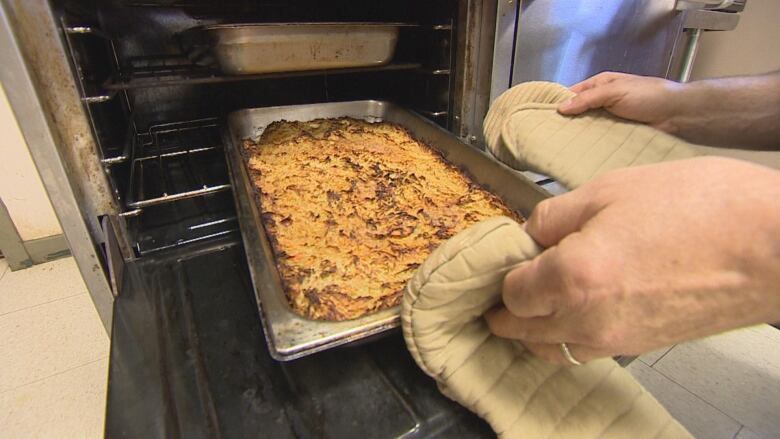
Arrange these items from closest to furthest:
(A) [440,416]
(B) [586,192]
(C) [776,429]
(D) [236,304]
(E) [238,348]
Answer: (B) [586,192], (A) [440,416], (E) [238,348], (D) [236,304], (C) [776,429]

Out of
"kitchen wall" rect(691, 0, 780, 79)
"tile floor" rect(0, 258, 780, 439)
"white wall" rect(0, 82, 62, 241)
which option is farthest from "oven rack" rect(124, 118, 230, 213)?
"kitchen wall" rect(691, 0, 780, 79)

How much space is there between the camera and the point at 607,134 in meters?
0.86

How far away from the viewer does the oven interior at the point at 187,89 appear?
0.98m

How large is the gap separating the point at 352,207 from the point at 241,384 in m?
0.47

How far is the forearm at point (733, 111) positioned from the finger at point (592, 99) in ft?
0.48

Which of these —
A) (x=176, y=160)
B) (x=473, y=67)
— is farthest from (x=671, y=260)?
(x=176, y=160)

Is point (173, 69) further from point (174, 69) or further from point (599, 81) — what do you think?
point (599, 81)

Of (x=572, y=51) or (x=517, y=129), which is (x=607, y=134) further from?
(x=572, y=51)

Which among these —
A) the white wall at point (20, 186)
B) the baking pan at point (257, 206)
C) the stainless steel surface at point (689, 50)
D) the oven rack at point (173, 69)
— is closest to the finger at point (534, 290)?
the baking pan at point (257, 206)

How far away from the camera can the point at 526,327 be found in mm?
501

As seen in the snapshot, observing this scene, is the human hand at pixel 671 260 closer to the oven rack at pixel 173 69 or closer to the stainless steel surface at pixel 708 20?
the oven rack at pixel 173 69

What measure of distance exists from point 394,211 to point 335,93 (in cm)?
97

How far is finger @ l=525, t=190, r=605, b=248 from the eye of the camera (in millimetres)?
438

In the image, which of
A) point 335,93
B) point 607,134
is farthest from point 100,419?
point 607,134
